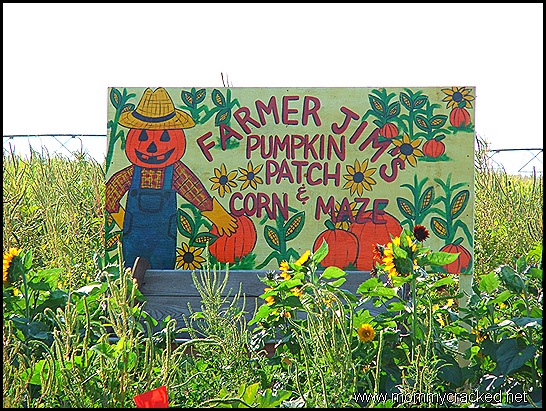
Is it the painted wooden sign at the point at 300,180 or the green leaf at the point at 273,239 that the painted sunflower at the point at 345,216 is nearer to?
→ the painted wooden sign at the point at 300,180

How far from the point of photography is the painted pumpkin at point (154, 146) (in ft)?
12.7

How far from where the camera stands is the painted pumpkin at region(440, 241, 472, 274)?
373 cm

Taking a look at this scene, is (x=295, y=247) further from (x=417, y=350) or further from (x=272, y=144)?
(x=417, y=350)

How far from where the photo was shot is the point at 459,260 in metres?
3.76

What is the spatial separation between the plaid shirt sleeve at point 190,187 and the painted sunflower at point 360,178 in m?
0.73

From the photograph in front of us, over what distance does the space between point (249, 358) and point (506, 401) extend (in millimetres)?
768

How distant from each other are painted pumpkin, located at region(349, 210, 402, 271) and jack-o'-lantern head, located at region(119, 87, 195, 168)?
1012 mm

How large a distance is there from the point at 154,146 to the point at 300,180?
2.58ft

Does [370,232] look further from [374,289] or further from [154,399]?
[154,399]

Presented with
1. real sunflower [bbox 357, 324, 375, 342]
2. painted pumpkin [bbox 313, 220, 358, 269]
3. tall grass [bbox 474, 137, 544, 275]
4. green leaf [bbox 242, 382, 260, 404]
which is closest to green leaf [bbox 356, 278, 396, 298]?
real sunflower [bbox 357, 324, 375, 342]

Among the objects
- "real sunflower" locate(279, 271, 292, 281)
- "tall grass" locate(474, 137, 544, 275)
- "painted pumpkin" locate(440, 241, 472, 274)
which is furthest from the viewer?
"tall grass" locate(474, 137, 544, 275)

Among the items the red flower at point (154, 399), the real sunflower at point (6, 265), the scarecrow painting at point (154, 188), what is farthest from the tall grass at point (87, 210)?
the red flower at point (154, 399)

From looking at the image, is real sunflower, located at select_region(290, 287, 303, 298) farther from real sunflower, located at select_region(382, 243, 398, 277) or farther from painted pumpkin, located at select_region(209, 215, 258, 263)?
painted pumpkin, located at select_region(209, 215, 258, 263)

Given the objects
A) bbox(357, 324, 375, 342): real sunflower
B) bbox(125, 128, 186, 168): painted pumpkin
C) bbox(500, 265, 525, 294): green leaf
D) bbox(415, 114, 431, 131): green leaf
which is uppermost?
bbox(415, 114, 431, 131): green leaf
